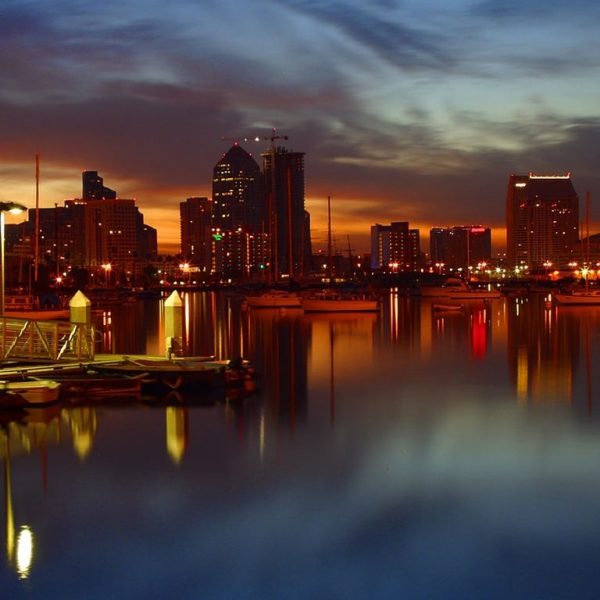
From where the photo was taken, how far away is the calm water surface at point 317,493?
35.6ft

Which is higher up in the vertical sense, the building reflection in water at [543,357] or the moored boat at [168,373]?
the moored boat at [168,373]

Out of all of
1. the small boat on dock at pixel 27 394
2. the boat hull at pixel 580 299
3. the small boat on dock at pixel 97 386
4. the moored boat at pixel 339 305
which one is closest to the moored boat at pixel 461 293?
the boat hull at pixel 580 299

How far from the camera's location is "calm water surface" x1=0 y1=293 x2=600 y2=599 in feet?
35.6

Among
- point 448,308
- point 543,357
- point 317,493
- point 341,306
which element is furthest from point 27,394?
point 448,308

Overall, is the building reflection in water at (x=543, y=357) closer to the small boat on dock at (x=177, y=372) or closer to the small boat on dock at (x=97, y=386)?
the small boat on dock at (x=177, y=372)

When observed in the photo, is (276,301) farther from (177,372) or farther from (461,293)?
(177,372)

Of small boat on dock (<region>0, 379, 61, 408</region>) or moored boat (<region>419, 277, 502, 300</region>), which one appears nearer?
small boat on dock (<region>0, 379, 61, 408</region>)

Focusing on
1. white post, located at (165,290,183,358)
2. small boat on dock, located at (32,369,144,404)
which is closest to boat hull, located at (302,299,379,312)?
white post, located at (165,290,183,358)

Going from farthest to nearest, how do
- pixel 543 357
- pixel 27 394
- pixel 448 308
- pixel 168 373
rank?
pixel 448 308 < pixel 543 357 < pixel 168 373 < pixel 27 394

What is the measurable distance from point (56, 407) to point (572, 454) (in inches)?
446

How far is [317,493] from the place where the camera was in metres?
14.4

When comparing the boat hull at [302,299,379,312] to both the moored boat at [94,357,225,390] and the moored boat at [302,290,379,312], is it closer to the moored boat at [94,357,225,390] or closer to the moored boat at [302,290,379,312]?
the moored boat at [302,290,379,312]

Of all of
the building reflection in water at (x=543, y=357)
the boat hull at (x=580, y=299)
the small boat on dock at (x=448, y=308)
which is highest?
the boat hull at (x=580, y=299)

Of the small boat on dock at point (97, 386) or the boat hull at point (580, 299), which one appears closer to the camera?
the small boat on dock at point (97, 386)
